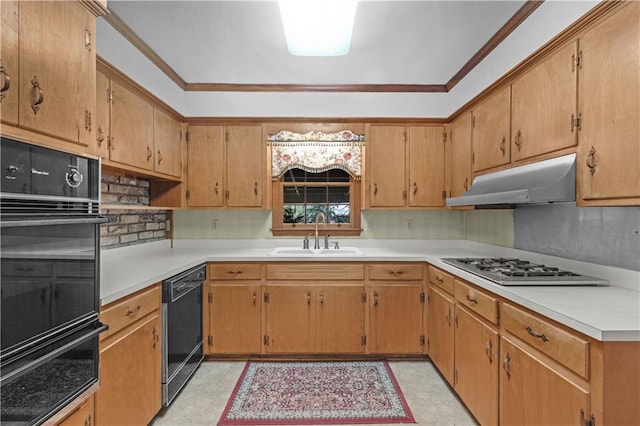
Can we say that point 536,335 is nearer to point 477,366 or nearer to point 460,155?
point 477,366

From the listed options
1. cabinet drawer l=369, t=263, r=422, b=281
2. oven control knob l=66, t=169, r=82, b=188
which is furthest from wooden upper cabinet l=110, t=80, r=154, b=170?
cabinet drawer l=369, t=263, r=422, b=281

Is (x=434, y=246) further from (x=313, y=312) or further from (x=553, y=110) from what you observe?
(x=553, y=110)

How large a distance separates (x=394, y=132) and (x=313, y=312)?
1942mm

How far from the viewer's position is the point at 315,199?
3.60 meters

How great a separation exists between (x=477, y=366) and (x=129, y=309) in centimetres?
207

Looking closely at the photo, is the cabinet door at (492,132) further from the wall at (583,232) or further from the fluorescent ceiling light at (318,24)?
the fluorescent ceiling light at (318,24)

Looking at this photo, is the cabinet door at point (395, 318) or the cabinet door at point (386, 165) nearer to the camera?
the cabinet door at point (395, 318)

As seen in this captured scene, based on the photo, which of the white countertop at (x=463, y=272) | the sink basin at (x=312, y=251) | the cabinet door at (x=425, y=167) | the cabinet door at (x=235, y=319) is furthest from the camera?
the cabinet door at (x=425, y=167)

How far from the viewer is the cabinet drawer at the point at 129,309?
5.09 feet

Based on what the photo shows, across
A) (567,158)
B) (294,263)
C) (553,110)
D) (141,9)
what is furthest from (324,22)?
(294,263)

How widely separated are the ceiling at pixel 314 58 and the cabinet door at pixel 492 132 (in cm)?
43

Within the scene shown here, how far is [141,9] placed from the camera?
6.55ft

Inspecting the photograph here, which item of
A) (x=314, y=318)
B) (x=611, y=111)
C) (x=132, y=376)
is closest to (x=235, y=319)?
(x=314, y=318)

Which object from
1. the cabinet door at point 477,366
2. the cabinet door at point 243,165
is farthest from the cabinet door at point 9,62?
the cabinet door at point 477,366
